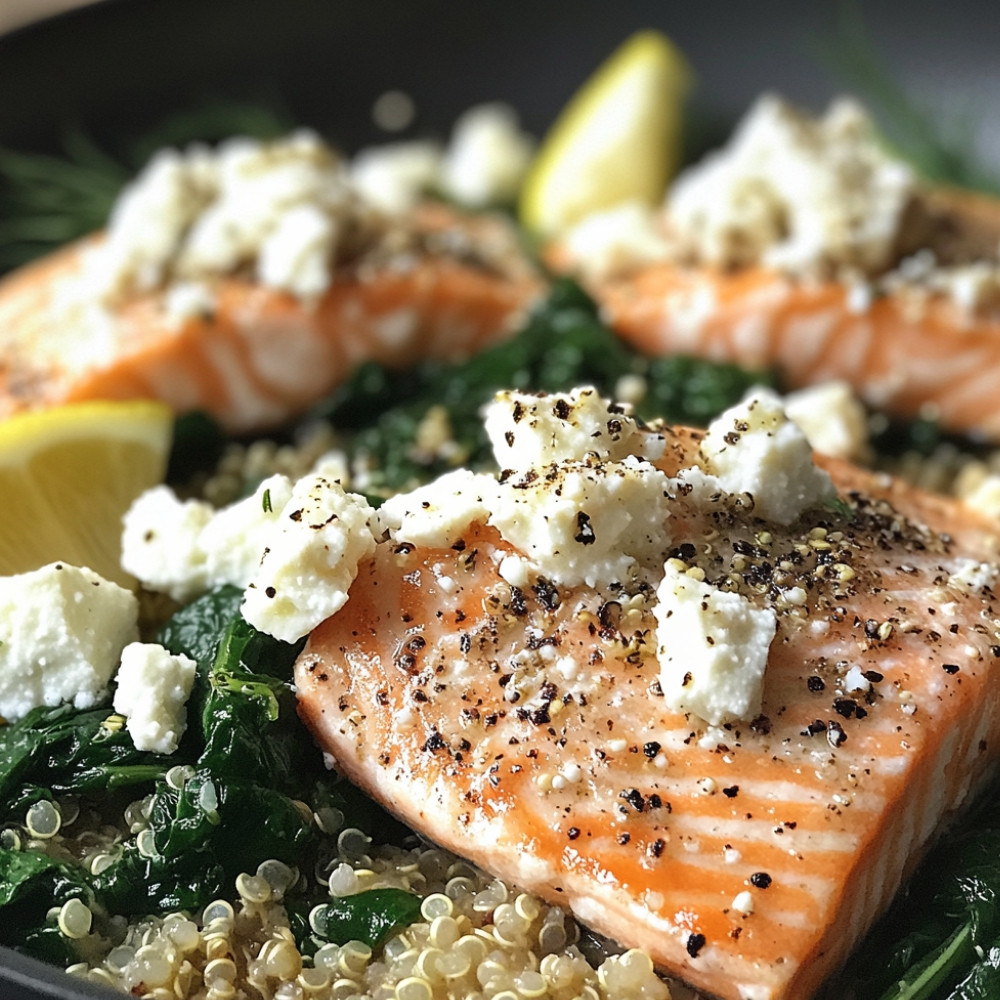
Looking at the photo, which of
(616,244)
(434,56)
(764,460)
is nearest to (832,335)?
(616,244)

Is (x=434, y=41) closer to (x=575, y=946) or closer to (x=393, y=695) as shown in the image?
(x=393, y=695)

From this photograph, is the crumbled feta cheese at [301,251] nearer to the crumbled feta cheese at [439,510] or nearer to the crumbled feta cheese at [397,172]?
the crumbled feta cheese at [397,172]

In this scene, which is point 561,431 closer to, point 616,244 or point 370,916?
point 370,916

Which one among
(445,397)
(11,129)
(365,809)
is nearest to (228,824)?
(365,809)

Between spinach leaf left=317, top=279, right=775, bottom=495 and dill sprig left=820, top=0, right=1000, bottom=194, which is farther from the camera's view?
dill sprig left=820, top=0, right=1000, bottom=194

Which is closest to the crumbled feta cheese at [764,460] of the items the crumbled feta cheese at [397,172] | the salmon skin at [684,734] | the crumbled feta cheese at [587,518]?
the salmon skin at [684,734]

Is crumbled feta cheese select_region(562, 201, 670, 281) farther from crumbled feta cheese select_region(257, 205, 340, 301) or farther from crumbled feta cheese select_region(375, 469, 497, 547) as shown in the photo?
crumbled feta cheese select_region(375, 469, 497, 547)

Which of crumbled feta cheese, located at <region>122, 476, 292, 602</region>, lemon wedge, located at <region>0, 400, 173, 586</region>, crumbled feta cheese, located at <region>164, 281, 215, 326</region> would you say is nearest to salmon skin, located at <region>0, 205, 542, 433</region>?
crumbled feta cheese, located at <region>164, 281, 215, 326</region>
